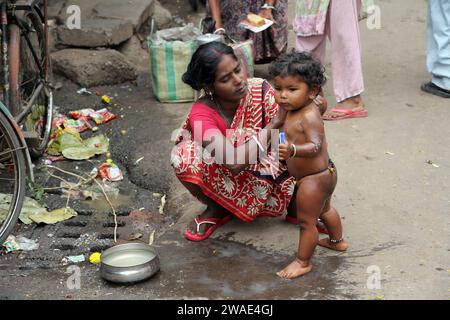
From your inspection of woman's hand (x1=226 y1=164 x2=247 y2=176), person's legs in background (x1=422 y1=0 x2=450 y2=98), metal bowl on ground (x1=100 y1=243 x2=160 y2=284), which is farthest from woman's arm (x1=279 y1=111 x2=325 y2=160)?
person's legs in background (x1=422 y1=0 x2=450 y2=98)

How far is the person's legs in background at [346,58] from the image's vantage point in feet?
16.2

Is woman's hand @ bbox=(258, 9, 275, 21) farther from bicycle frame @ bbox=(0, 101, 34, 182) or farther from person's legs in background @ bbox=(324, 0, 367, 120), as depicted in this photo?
bicycle frame @ bbox=(0, 101, 34, 182)

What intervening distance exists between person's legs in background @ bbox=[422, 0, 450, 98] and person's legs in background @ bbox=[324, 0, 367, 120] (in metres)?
0.69

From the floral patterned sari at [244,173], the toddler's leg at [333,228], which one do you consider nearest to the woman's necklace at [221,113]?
the floral patterned sari at [244,173]

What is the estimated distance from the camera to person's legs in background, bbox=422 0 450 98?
5426 millimetres

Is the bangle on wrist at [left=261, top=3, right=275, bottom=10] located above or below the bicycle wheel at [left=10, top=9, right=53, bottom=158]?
above

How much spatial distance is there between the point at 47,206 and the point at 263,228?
1.36 m

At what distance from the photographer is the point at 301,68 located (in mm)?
3068

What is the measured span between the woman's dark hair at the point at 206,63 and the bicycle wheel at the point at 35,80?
5.21 ft

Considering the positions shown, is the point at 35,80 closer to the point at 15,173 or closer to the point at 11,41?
the point at 11,41

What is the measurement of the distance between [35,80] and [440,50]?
3016 millimetres

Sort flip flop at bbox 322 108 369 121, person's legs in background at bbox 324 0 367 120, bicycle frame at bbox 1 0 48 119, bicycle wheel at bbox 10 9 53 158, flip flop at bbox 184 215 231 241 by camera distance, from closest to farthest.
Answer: flip flop at bbox 184 215 231 241 < bicycle frame at bbox 1 0 48 119 < bicycle wheel at bbox 10 9 53 158 < person's legs in background at bbox 324 0 367 120 < flip flop at bbox 322 108 369 121

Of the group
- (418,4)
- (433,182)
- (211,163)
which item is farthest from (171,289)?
(418,4)

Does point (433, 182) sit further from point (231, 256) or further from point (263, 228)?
point (231, 256)
